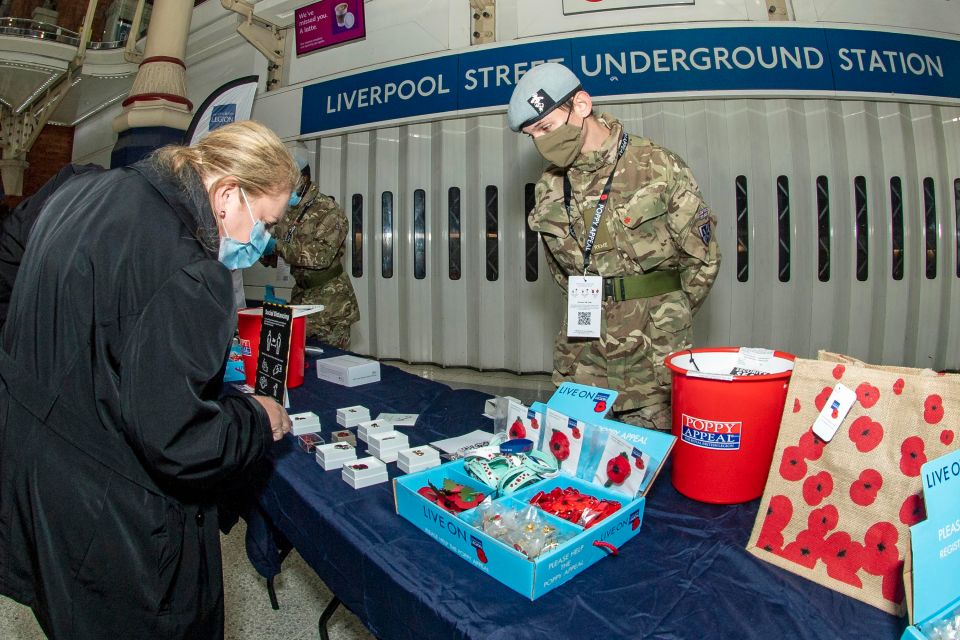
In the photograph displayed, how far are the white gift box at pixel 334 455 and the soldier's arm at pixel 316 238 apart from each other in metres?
2.10

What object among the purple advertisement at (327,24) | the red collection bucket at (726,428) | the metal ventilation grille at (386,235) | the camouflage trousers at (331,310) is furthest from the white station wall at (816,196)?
the red collection bucket at (726,428)

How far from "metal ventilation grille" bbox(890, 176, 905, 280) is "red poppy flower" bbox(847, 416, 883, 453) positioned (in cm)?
430

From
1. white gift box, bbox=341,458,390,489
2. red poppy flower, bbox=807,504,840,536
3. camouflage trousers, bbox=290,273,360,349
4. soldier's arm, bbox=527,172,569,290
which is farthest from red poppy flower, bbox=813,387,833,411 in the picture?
camouflage trousers, bbox=290,273,360,349

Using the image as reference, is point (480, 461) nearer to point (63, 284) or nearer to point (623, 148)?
point (63, 284)

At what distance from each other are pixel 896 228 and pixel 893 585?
176 inches

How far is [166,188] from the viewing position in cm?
88

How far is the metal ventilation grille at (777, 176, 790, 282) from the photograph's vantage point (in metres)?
4.22

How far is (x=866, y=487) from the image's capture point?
807mm

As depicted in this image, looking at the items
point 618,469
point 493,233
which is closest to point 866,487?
point 618,469

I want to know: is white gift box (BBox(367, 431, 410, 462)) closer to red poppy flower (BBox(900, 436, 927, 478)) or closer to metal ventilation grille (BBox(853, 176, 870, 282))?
red poppy flower (BBox(900, 436, 927, 478))

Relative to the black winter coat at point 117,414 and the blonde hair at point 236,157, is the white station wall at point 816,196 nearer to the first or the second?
the blonde hair at point 236,157

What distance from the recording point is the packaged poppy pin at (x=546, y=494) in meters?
0.85

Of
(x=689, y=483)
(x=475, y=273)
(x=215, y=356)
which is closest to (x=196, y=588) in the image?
(x=215, y=356)

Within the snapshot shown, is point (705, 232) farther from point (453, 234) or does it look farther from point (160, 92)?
point (160, 92)
